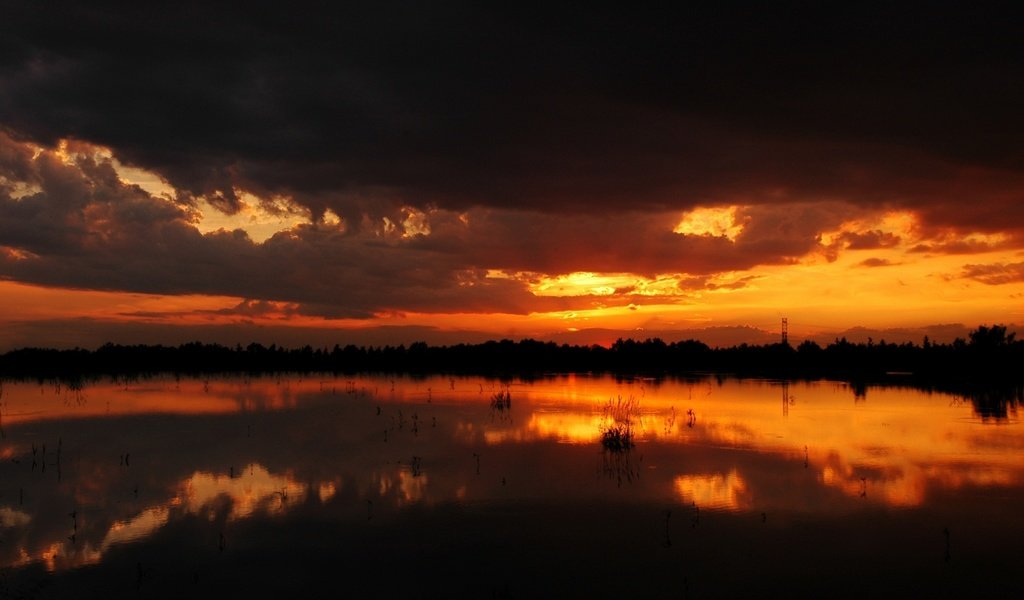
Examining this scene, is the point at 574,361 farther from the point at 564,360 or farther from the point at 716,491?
the point at 716,491

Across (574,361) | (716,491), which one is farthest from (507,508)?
(574,361)

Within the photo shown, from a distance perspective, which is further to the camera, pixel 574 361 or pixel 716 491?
pixel 574 361

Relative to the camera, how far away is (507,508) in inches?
629

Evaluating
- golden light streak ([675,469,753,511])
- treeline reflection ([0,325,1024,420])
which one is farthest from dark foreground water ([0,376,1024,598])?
treeline reflection ([0,325,1024,420])

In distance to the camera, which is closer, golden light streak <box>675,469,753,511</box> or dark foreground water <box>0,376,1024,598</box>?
dark foreground water <box>0,376,1024,598</box>

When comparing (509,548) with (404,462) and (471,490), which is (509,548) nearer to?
(471,490)

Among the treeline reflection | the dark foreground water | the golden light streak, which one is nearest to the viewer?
the dark foreground water

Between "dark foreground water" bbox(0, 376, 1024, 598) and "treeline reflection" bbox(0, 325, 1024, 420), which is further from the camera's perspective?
"treeline reflection" bbox(0, 325, 1024, 420)

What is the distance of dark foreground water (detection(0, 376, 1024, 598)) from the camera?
37.9 ft

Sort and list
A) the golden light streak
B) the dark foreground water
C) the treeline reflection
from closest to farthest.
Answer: the dark foreground water, the golden light streak, the treeline reflection

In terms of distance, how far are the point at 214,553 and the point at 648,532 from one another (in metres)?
7.88

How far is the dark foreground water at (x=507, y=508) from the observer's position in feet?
37.9

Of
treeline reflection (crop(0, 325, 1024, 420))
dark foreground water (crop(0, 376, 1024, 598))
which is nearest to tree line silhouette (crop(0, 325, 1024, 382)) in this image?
treeline reflection (crop(0, 325, 1024, 420))

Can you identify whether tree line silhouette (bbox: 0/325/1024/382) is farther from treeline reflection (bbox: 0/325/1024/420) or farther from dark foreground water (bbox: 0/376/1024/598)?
dark foreground water (bbox: 0/376/1024/598)
